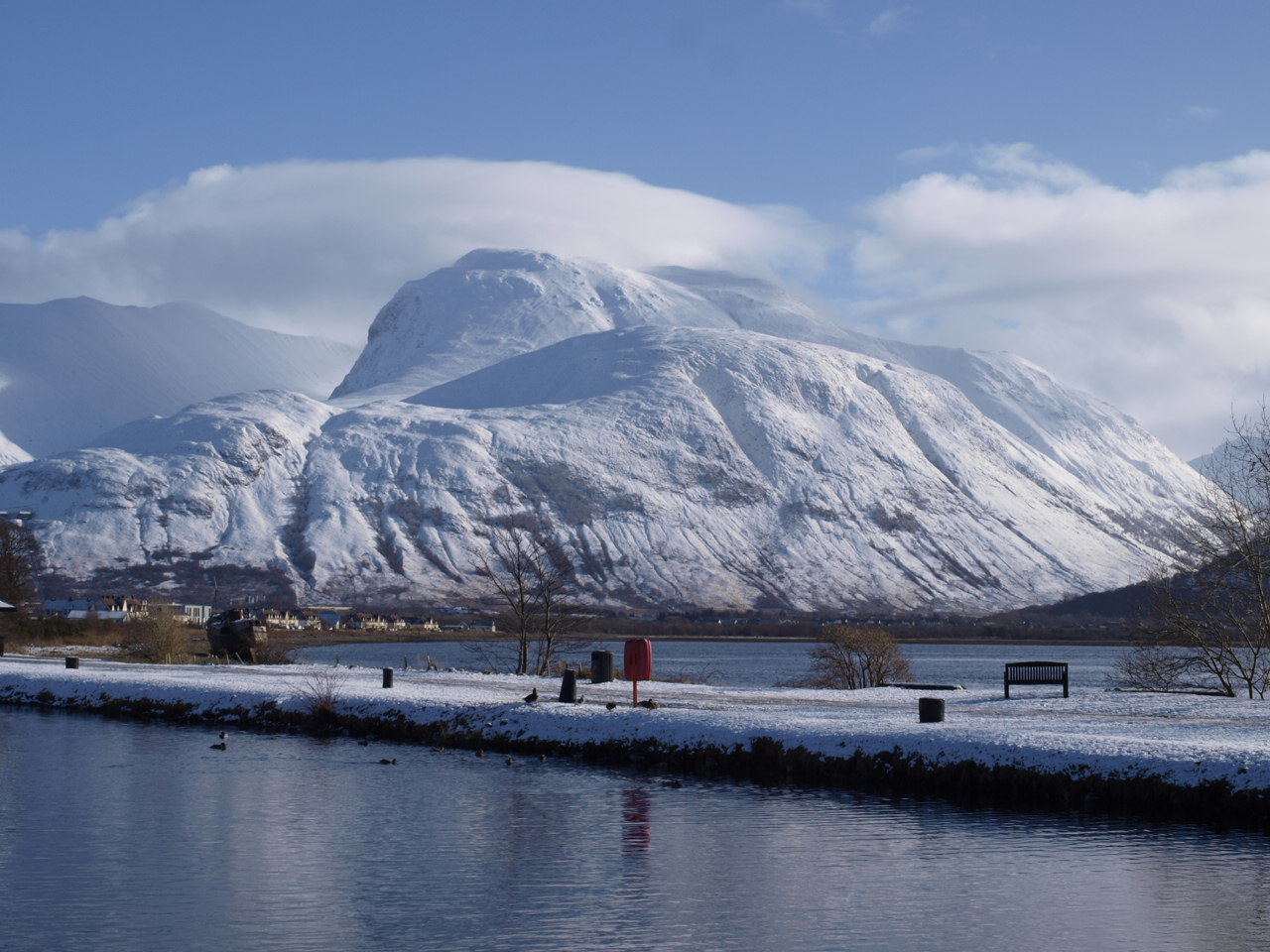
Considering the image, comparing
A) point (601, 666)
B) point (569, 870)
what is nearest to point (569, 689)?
point (601, 666)

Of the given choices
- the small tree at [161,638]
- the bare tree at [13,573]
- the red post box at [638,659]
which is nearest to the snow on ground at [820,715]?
the red post box at [638,659]

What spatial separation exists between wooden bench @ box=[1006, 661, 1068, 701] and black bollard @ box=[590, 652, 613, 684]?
16094mm

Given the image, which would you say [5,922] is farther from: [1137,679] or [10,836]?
[1137,679]

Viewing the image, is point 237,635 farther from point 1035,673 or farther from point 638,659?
→ point 1035,673

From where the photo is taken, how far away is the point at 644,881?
22.4 m

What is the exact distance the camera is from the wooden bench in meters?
55.5

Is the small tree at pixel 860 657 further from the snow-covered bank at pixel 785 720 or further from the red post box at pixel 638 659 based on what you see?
the red post box at pixel 638 659

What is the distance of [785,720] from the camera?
39938 millimetres

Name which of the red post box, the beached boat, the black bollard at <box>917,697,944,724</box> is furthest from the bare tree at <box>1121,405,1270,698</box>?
the beached boat

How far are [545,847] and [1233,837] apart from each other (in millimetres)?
13427

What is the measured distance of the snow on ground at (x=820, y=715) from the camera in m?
32.5

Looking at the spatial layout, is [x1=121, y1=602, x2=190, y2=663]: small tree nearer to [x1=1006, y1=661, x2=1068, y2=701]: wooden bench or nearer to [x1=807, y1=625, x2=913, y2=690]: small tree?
[x1=807, y1=625, x2=913, y2=690]: small tree

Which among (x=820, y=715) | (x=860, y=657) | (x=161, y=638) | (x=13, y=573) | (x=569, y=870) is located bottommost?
(x=569, y=870)

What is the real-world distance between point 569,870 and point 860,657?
52.4m
